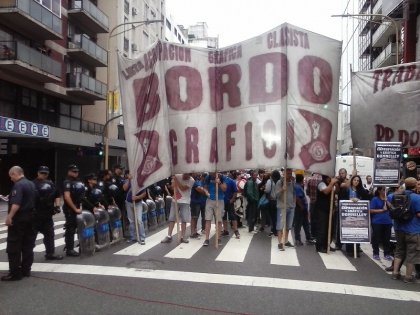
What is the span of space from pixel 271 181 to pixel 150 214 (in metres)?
3.47

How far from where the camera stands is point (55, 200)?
853cm

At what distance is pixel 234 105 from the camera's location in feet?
31.8

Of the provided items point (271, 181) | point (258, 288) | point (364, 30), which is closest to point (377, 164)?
point (271, 181)

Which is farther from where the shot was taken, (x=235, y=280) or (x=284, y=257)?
(x=284, y=257)

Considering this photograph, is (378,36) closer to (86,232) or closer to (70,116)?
(70,116)

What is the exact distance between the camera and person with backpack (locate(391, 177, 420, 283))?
23.9ft

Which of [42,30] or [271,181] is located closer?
[271,181]

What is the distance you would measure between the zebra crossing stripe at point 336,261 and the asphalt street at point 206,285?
18 millimetres

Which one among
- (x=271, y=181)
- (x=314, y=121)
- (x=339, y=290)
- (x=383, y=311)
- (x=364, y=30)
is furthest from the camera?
(x=364, y=30)

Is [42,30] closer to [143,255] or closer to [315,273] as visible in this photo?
[143,255]

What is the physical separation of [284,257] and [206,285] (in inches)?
107

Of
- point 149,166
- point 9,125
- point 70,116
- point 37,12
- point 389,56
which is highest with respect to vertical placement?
point 389,56

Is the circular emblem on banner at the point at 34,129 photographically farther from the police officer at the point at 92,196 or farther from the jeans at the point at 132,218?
the police officer at the point at 92,196

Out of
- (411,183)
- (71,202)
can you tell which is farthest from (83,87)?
(411,183)
